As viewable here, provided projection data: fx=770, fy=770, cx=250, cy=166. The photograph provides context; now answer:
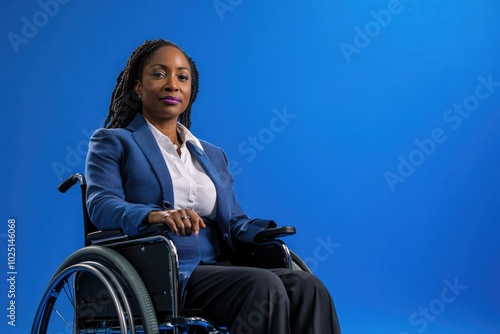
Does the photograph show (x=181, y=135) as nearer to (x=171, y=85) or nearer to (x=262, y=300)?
(x=171, y=85)

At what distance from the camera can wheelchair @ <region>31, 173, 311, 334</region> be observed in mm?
1824

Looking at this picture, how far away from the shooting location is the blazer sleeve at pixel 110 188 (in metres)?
1.88

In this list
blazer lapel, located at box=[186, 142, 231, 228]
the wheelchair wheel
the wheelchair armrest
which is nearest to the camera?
the wheelchair wheel

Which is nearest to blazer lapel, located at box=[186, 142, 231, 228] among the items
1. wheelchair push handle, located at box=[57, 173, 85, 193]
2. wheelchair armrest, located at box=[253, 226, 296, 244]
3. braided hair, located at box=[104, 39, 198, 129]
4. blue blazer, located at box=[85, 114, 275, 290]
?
blue blazer, located at box=[85, 114, 275, 290]

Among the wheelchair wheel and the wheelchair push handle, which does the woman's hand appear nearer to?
the wheelchair wheel

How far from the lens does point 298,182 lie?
4148 mm

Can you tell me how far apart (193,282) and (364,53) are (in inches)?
107

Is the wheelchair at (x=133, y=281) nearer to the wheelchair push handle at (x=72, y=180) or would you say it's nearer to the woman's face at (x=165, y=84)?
the wheelchair push handle at (x=72, y=180)

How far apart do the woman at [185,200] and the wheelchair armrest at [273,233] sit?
2cm

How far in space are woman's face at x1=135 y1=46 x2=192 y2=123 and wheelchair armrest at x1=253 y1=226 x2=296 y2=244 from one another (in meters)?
0.44

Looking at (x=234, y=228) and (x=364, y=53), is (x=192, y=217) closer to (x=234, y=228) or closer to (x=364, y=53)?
(x=234, y=228)

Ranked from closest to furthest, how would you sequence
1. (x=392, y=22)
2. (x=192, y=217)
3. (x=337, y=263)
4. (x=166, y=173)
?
(x=192, y=217) < (x=166, y=173) < (x=337, y=263) < (x=392, y=22)

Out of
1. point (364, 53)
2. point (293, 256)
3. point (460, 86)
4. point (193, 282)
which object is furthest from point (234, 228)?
point (460, 86)

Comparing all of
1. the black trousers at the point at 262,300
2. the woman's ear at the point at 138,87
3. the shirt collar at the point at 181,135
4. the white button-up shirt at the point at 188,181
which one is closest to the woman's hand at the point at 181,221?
the black trousers at the point at 262,300
